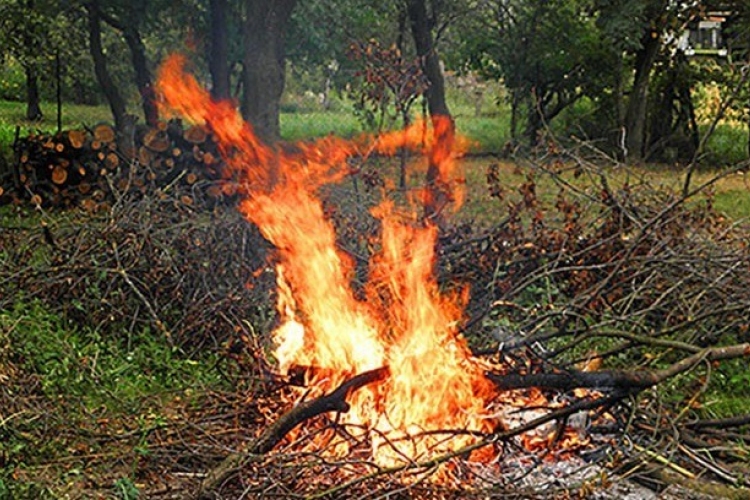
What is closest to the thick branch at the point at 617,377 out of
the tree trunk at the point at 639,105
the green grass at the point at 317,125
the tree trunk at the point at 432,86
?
the tree trunk at the point at 432,86

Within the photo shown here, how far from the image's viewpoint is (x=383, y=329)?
5410 millimetres

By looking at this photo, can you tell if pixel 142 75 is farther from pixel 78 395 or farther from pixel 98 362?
pixel 78 395

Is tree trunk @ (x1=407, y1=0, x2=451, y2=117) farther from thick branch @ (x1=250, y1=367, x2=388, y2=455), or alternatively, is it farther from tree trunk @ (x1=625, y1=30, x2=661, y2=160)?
thick branch @ (x1=250, y1=367, x2=388, y2=455)

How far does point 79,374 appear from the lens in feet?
18.7

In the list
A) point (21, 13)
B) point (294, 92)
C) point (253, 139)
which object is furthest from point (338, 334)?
point (294, 92)

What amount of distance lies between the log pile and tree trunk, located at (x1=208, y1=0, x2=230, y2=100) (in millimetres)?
3217

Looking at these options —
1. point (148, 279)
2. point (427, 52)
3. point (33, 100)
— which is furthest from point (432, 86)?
point (33, 100)

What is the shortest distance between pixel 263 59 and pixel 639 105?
6631 millimetres

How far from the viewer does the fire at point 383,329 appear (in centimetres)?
468

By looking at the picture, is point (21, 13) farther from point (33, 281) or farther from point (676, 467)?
point (676, 467)

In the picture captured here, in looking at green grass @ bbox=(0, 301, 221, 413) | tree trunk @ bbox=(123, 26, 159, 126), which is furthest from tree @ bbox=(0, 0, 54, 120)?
green grass @ bbox=(0, 301, 221, 413)

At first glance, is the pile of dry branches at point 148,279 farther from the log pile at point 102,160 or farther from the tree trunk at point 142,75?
the tree trunk at point 142,75

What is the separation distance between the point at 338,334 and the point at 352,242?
6.97ft

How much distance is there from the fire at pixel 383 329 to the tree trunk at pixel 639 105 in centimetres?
862
